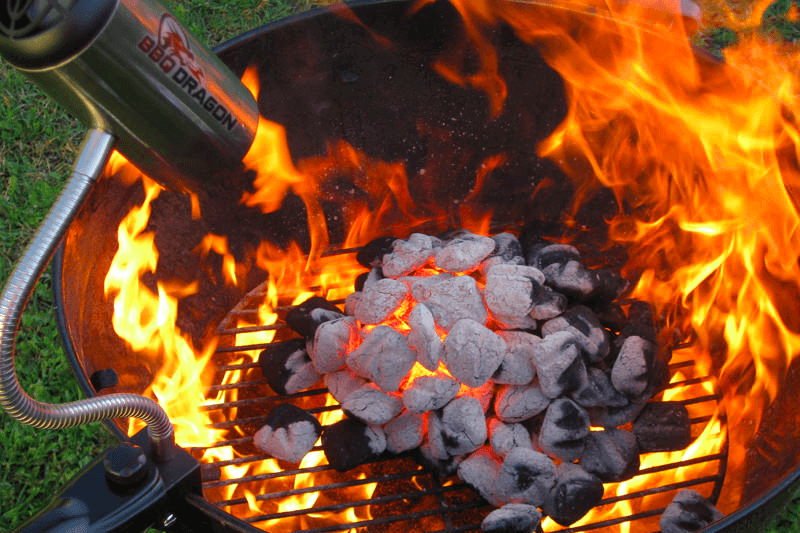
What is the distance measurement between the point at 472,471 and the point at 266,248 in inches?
37.2

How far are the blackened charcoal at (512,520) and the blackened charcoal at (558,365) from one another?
0.29 meters

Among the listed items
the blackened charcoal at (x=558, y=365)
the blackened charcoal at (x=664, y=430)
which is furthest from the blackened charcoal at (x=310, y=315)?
the blackened charcoal at (x=664, y=430)

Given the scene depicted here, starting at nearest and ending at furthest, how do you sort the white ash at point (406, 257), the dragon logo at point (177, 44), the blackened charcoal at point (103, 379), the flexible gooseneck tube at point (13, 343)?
1. the flexible gooseneck tube at point (13, 343)
2. the dragon logo at point (177, 44)
3. the blackened charcoal at point (103, 379)
4. the white ash at point (406, 257)

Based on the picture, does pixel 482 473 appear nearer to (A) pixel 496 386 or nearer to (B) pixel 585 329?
(A) pixel 496 386

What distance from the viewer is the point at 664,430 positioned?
1652 mm

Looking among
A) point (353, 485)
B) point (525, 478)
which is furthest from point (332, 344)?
point (525, 478)

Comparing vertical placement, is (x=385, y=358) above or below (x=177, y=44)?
below

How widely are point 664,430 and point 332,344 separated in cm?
85

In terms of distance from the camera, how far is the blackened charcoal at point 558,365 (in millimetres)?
1591

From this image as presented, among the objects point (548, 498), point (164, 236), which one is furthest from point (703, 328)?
point (164, 236)

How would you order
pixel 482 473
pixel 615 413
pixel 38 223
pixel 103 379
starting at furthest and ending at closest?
pixel 38 223, pixel 615 413, pixel 482 473, pixel 103 379

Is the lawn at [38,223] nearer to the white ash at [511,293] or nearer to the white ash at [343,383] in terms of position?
the white ash at [343,383]

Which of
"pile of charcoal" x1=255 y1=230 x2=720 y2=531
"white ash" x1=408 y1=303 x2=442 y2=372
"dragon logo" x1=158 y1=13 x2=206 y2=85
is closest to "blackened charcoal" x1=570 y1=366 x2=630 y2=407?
"pile of charcoal" x1=255 y1=230 x2=720 y2=531

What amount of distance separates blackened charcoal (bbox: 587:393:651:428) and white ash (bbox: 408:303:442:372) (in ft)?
1.39
